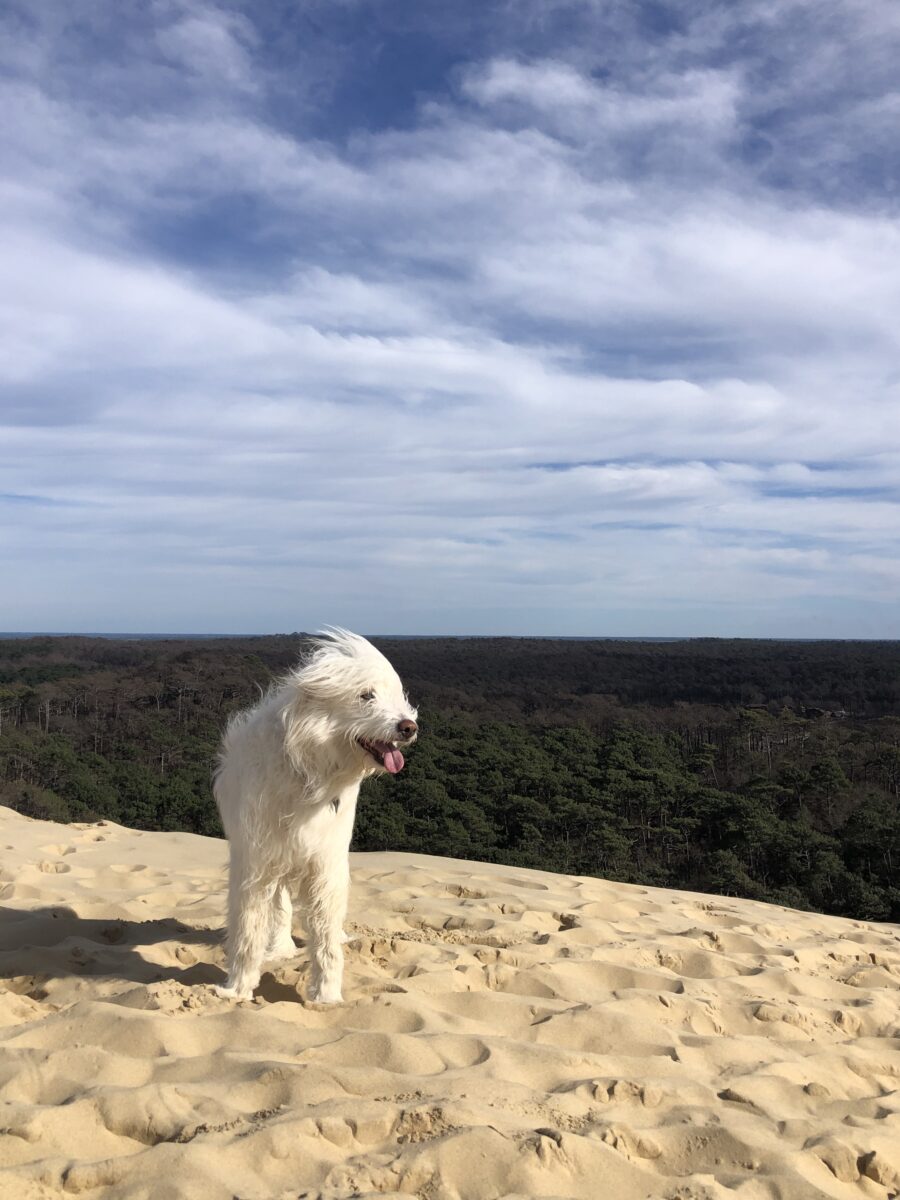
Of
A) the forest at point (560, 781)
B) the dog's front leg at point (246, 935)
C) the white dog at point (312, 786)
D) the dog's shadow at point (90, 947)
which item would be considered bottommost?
the forest at point (560, 781)

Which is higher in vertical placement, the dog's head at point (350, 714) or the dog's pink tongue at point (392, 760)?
the dog's head at point (350, 714)

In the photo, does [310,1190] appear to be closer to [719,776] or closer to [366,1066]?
[366,1066]

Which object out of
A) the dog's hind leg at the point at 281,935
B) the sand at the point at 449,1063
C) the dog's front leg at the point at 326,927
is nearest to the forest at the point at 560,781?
the dog's front leg at the point at 326,927

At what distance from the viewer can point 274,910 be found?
522 cm

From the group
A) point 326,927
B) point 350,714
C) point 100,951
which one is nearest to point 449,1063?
point 326,927

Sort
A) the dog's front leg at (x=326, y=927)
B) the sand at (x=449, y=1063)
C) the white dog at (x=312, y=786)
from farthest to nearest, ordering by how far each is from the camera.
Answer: the dog's front leg at (x=326, y=927), the white dog at (x=312, y=786), the sand at (x=449, y=1063)

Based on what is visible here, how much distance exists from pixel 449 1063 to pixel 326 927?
108 cm

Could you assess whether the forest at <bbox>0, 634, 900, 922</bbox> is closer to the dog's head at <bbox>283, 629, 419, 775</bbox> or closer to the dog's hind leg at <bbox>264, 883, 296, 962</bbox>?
the dog's head at <bbox>283, 629, 419, 775</bbox>

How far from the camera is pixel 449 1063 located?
3.74 m

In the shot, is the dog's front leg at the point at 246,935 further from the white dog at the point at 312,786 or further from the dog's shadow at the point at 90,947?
the dog's shadow at the point at 90,947

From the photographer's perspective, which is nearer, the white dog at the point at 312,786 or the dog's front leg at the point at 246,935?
the white dog at the point at 312,786

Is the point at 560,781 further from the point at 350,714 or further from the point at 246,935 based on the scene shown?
the point at 350,714

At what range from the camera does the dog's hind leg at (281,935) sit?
17.5ft

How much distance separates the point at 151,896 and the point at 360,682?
3.70 m
